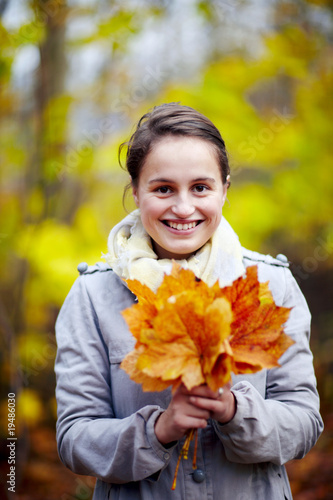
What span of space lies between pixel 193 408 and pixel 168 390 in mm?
372

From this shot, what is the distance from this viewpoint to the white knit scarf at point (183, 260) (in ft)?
5.46

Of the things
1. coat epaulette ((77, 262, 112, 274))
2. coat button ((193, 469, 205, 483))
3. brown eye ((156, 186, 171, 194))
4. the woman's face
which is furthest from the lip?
coat button ((193, 469, 205, 483))

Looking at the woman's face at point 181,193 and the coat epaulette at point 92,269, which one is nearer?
the woman's face at point 181,193

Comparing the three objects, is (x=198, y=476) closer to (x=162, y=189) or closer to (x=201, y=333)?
(x=201, y=333)

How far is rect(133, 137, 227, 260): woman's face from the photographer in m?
1.63

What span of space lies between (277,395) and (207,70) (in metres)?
3.13

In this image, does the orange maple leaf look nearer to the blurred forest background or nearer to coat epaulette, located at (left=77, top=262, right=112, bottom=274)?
coat epaulette, located at (left=77, top=262, right=112, bottom=274)

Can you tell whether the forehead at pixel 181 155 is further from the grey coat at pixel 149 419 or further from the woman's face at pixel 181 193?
the grey coat at pixel 149 419

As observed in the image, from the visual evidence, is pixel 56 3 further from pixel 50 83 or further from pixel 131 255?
pixel 131 255

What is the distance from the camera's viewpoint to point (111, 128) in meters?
4.21

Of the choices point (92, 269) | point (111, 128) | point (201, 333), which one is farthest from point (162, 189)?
point (111, 128)

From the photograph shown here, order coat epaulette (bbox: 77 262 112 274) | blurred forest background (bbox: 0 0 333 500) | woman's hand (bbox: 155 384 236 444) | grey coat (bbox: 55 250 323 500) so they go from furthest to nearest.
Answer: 1. blurred forest background (bbox: 0 0 333 500)
2. coat epaulette (bbox: 77 262 112 274)
3. grey coat (bbox: 55 250 323 500)
4. woman's hand (bbox: 155 384 236 444)

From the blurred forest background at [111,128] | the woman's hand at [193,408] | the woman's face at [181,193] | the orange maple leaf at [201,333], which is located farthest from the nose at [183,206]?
the blurred forest background at [111,128]

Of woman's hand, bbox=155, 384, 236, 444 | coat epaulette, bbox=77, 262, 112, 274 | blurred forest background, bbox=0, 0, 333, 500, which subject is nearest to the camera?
woman's hand, bbox=155, 384, 236, 444
